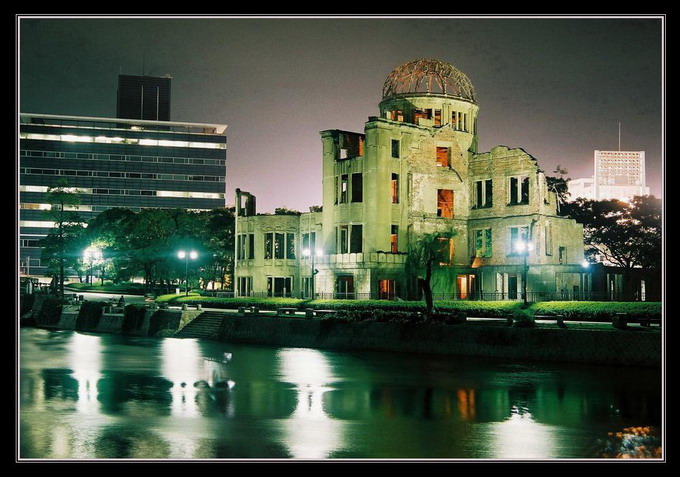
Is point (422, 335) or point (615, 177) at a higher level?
point (615, 177)

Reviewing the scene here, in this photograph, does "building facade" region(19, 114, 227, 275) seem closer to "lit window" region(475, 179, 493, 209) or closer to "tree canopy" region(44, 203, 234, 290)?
"tree canopy" region(44, 203, 234, 290)

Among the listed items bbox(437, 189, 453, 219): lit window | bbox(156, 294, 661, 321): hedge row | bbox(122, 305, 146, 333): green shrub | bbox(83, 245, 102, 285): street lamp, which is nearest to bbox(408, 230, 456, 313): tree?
bbox(437, 189, 453, 219): lit window

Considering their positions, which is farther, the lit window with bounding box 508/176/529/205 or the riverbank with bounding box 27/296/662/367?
the lit window with bounding box 508/176/529/205

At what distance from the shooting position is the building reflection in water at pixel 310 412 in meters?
21.9

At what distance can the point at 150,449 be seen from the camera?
21547 millimetres

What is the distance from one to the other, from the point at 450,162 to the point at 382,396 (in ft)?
123

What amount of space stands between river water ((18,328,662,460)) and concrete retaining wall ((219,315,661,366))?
2.70 ft

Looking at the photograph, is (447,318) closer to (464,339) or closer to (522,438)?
(464,339)

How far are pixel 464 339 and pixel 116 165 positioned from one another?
13262 cm

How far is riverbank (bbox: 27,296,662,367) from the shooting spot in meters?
35.8

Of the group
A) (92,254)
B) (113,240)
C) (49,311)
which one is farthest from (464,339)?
(92,254)

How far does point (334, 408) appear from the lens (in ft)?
91.1

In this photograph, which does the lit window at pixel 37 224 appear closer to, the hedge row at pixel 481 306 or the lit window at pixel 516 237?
the hedge row at pixel 481 306

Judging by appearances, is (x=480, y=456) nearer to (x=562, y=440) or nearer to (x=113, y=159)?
(x=562, y=440)
